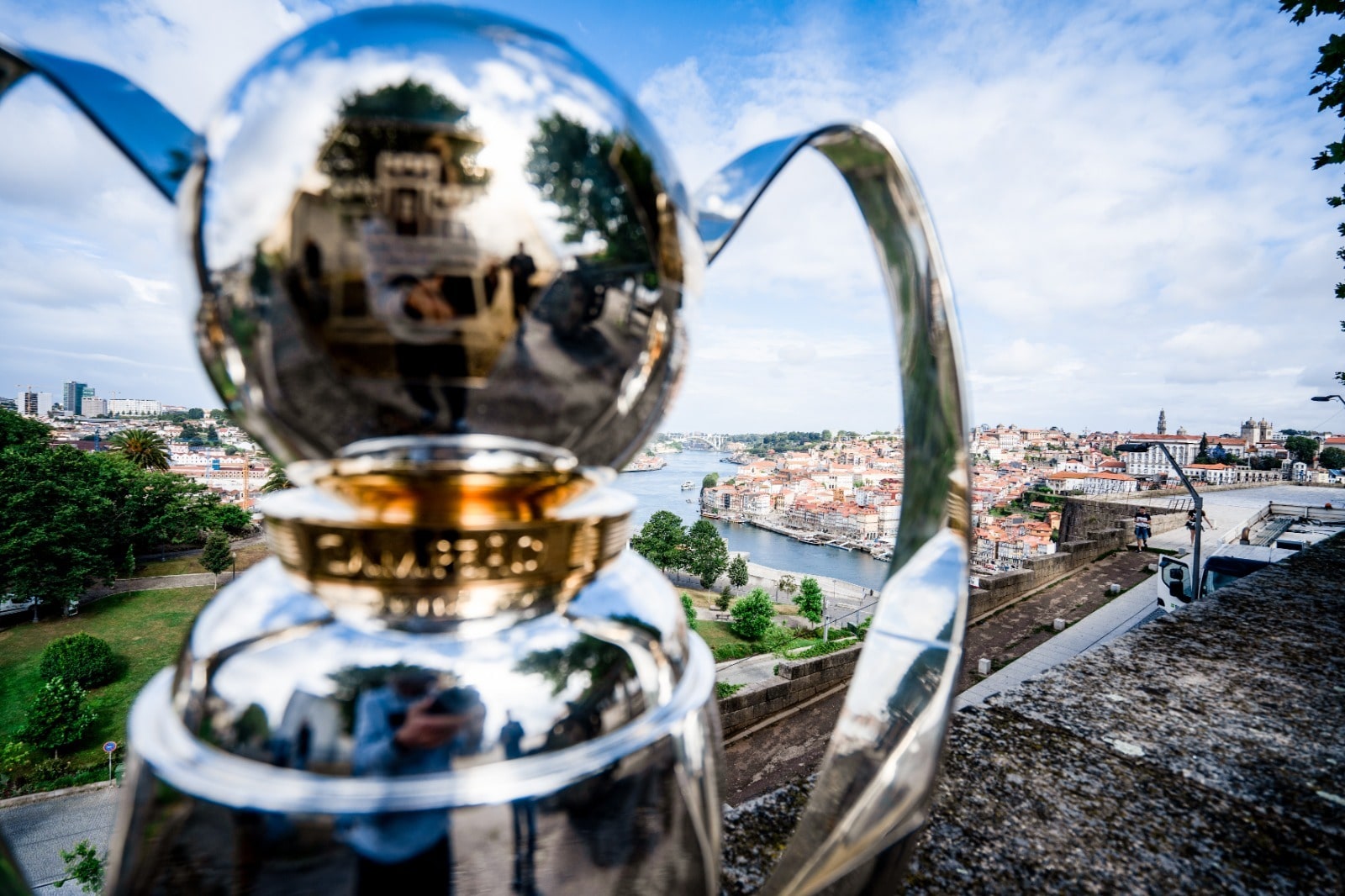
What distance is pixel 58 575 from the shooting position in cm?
2352

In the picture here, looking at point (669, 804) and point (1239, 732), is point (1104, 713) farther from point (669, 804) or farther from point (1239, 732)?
point (669, 804)

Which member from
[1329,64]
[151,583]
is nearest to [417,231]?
[1329,64]

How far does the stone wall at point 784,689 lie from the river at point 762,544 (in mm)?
34461

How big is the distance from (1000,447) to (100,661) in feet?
304

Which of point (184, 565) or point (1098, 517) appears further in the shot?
point (184, 565)

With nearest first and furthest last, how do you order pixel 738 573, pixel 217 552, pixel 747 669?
pixel 747 669 < pixel 217 552 < pixel 738 573

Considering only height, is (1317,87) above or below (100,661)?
above

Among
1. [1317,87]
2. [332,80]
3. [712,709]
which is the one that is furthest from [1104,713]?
[1317,87]

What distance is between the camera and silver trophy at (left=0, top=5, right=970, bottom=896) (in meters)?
0.46

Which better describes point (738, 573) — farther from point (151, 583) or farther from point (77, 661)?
point (151, 583)

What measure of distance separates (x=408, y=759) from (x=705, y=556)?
147ft

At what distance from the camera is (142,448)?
100 feet

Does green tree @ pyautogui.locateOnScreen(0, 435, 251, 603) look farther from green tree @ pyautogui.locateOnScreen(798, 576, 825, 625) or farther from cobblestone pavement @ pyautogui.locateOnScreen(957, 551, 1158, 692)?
green tree @ pyautogui.locateOnScreen(798, 576, 825, 625)

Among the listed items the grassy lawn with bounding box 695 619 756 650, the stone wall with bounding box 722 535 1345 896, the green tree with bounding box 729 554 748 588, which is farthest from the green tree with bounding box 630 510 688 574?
the stone wall with bounding box 722 535 1345 896
